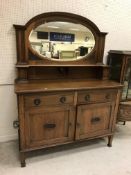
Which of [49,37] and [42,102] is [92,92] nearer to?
[42,102]

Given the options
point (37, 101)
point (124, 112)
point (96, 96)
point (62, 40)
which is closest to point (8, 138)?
point (37, 101)

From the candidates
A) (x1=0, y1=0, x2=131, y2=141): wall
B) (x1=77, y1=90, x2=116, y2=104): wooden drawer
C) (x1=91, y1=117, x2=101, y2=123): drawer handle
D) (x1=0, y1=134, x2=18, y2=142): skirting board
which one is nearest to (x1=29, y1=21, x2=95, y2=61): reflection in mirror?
(x1=0, y1=0, x2=131, y2=141): wall

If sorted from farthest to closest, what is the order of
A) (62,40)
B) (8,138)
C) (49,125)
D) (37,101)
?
(8,138), (62,40), (49,125), (37,101)

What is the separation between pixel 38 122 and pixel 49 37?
3.26ft

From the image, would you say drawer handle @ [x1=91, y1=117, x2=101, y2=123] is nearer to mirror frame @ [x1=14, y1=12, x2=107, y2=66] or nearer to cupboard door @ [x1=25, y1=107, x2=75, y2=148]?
cupboard door @ [x1=25, y1=107, x2=75, y2=148]

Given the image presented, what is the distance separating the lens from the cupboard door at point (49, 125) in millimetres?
1687

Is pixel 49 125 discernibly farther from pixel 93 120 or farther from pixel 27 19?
pixel 27 19

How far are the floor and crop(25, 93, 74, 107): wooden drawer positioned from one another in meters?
0.68

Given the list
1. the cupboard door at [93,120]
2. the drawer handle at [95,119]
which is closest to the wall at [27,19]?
the cupboard door at [93,120]

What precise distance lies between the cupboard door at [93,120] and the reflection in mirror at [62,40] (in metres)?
0.68

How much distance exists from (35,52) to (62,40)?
37 cm

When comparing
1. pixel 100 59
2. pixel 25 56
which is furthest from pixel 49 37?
pixel 100 59

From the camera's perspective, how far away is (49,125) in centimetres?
176

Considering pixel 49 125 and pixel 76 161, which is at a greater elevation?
pixel 49 125
